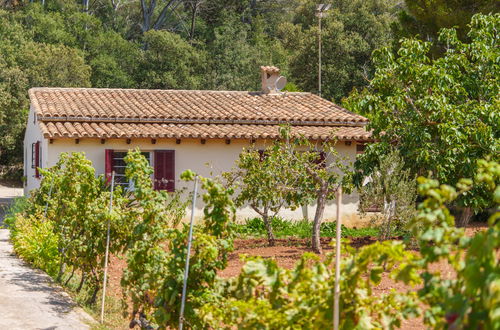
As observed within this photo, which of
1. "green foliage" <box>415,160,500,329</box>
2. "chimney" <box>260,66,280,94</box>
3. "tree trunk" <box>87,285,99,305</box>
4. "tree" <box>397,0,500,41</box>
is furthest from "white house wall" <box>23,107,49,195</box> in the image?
"green foliage" <box>415,160,500,329</box>

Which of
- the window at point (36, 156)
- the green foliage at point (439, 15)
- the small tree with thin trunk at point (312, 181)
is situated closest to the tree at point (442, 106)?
the small tree with thin trunk at point (312, 181)

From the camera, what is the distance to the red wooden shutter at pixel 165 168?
61.0 ft

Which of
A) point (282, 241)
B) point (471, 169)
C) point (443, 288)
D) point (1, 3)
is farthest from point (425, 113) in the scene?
point (1, 3)

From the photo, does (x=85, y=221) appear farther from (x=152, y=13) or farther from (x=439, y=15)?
(x=152, y=13)

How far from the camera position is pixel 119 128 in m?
18.7

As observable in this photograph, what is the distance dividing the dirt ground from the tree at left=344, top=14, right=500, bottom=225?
2164mm

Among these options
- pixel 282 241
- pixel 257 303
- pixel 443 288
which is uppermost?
pixel 443 288

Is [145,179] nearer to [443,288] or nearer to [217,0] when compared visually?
[443,288]

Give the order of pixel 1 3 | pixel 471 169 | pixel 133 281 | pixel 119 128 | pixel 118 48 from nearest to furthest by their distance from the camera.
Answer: pixel 133 281 < pixel 471 169 < pixel 119 128 < pixel 118 48 < pixel 1 3

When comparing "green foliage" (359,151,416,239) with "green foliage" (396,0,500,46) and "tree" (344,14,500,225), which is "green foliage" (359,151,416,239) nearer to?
"tree" (344,14,500,225)

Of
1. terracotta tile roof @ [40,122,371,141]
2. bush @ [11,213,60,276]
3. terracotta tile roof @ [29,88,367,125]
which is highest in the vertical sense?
terracotta tile roof @ [29,88,367,125]

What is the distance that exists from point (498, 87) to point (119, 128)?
29.6ft

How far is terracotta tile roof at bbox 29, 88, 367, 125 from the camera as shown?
63.6 ft

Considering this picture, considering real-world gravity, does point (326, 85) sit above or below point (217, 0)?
below
